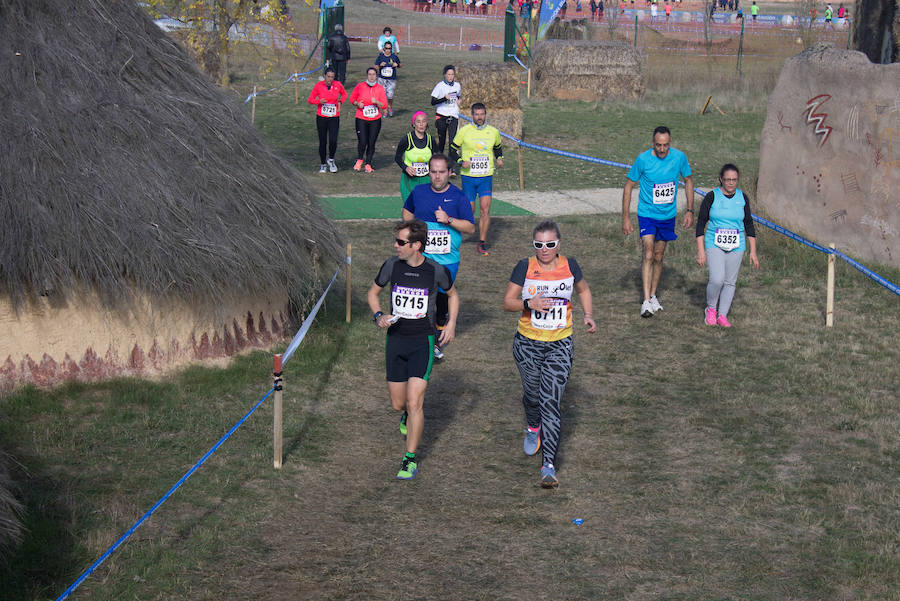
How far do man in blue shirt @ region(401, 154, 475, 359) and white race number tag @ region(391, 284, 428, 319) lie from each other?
2042 mm

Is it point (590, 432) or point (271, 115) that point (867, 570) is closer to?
point (590, 432)

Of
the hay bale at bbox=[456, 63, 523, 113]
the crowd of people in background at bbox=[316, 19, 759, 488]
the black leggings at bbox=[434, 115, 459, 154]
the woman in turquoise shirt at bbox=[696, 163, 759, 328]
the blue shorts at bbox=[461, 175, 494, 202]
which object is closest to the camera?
the crowd of people in background at bbox=[316, 19, 759, 488]

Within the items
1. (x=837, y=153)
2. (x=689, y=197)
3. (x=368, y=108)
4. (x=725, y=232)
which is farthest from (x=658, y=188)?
(x=368, y=108)

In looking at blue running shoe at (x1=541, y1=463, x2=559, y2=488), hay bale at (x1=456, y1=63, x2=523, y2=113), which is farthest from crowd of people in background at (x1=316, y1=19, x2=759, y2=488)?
hay bale at (x1=456, y1=63, x2=523, y2=113)

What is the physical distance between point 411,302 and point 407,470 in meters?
1.18

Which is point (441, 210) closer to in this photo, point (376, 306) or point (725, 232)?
point (376, 306)

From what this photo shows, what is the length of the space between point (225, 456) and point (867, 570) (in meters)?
4.35

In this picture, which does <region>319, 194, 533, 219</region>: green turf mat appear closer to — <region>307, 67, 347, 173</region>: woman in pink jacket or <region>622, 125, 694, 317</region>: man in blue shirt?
<region>307, 67, 347, 173</region>: woman in pink jacket

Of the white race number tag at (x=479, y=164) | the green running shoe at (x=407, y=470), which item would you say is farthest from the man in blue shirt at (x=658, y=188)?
the green running shoe at (x=407, y=470)

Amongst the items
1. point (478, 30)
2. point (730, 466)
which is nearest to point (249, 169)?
point (730, 466)

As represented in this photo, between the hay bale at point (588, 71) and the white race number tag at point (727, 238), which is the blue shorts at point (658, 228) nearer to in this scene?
the white race number tag at point (727, 238)

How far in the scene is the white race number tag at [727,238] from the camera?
10445 millimetres

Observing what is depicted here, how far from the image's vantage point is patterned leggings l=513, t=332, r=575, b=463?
704 centimetres

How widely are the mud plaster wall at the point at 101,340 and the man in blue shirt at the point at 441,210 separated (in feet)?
6.12
